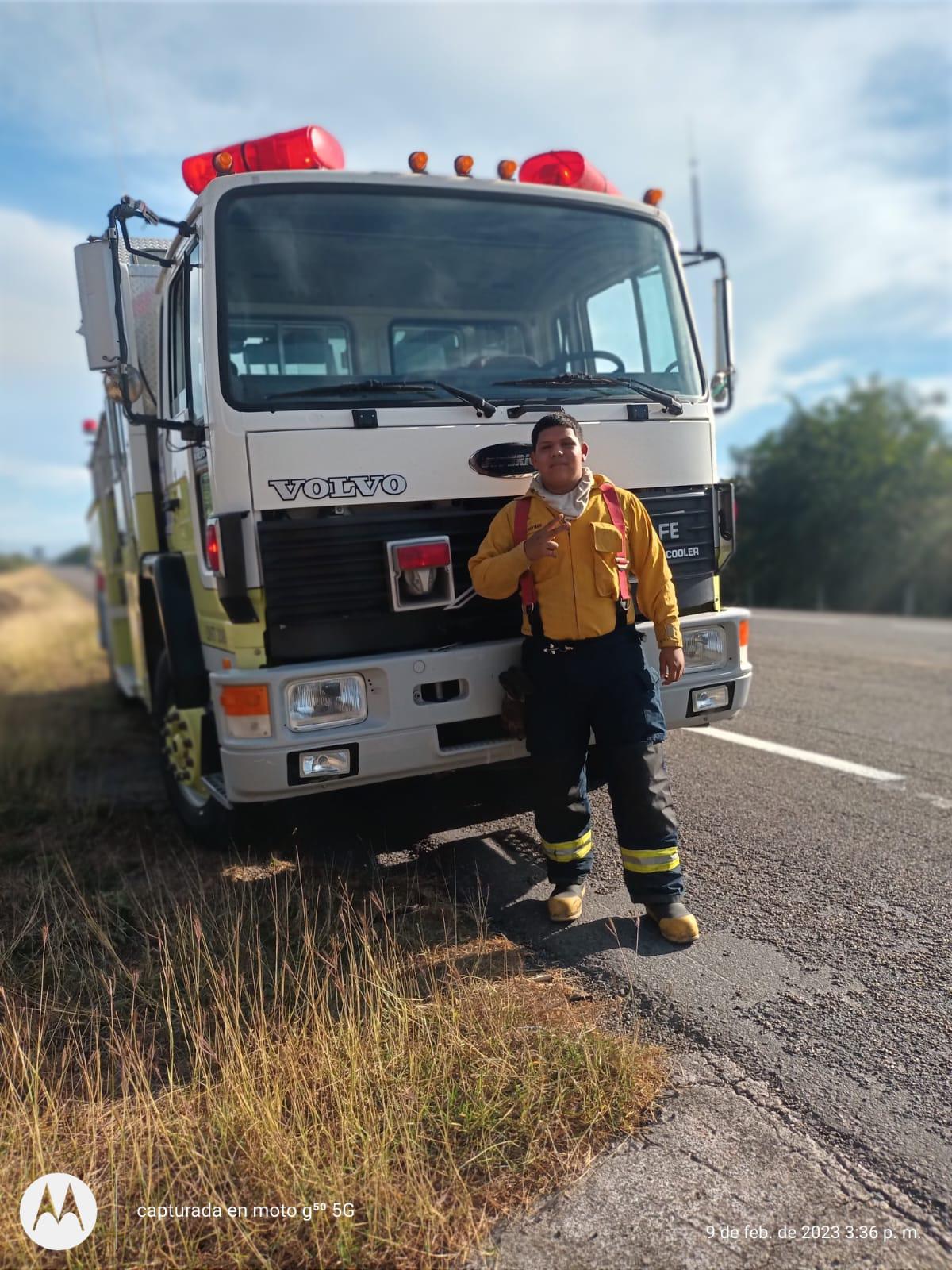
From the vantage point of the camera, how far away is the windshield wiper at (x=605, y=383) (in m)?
3.88

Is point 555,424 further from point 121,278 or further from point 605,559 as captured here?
point 121,278

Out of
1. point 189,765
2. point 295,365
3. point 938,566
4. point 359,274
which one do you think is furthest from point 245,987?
point 938,566

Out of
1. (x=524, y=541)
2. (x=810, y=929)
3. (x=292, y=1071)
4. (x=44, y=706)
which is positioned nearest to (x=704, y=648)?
(x=524, y=541)

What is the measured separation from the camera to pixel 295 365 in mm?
3658

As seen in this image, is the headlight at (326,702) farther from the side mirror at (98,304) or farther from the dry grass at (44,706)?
the dry grass at (44,706)

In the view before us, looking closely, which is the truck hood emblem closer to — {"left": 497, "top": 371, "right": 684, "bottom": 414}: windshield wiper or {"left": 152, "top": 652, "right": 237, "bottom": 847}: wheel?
{"left": 497, "top": 371, "right": 684, "bottom": 414}: windshield wiper

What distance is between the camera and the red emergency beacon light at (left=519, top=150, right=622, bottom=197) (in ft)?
14.2

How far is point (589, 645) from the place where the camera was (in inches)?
136

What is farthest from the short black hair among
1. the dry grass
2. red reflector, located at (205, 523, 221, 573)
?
the dry grass

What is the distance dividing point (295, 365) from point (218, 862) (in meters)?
2.19

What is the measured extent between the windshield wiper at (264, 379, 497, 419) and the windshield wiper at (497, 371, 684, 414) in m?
0.22

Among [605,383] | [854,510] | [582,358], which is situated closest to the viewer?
[605,383]

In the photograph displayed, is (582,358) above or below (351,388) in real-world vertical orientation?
above

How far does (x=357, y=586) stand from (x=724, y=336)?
221 centimetres
